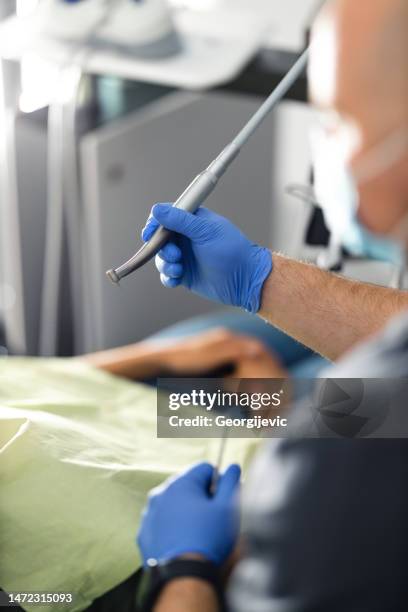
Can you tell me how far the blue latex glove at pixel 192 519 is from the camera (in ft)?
2.42

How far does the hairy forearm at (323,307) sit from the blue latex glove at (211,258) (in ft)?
0.07

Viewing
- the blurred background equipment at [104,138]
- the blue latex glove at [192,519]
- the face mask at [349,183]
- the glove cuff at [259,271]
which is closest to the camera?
the face mask at [349,183]

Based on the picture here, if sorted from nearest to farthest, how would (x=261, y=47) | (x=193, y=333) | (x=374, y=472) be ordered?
(x=374, y=472), (x=193, y=333), (x=261, y=47)

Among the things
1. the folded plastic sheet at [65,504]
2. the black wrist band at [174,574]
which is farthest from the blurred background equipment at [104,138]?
the black wrist band at [174,574]

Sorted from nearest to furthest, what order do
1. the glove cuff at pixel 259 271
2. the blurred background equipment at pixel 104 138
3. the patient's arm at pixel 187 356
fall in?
the glove cuff at pixel 259 271
the patient's arm at pixel 187 356
the blurred background equipment at pixel 104 138

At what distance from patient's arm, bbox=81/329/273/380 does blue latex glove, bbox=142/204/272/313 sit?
0.33 metres

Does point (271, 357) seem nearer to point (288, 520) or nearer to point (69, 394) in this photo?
point (69, 394)

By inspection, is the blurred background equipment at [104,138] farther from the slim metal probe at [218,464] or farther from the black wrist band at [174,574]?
the black wrist band at [174,574]

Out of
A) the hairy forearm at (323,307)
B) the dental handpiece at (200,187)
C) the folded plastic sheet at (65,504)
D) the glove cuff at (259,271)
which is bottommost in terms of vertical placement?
the folded plastic sheet at (65,504)

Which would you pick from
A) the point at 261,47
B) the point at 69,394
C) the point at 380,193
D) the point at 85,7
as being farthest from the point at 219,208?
the point at 380,193

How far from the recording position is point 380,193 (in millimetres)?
628

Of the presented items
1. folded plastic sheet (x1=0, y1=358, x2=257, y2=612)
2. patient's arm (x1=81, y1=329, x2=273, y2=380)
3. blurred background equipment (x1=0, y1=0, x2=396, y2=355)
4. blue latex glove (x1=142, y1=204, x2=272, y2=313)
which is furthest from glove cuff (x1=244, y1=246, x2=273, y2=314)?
blurred background equipment (x1=0, y1=0, x2=396, y2=355)

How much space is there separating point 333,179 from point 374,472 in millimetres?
410

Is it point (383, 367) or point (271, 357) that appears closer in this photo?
point (383, 367)
